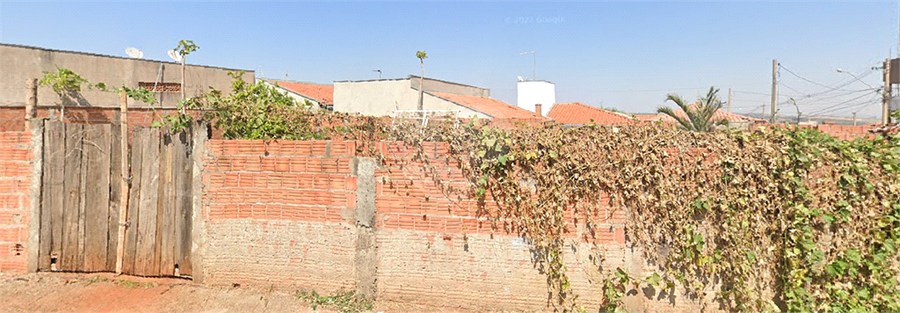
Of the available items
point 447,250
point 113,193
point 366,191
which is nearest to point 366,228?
point 366,191

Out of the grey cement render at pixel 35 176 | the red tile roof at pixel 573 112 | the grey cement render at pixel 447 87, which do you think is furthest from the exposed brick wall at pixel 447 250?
the red tile roof at pixel 573 112

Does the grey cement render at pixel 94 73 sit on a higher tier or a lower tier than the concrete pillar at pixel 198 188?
higher

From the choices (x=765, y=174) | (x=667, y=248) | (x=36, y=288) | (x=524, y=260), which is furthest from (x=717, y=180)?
(x=36, y=288)

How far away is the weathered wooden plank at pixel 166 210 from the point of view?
4578 millimetres

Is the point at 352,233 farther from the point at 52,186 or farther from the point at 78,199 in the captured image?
the point at 52,186

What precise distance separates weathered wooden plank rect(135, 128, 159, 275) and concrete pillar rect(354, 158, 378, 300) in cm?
227

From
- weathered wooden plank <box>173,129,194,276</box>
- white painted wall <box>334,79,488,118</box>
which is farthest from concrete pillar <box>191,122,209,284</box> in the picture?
white painted wall <box>334,79,488,118</box>

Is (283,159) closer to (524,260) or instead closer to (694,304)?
(524,260)

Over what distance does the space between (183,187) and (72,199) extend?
1.27m

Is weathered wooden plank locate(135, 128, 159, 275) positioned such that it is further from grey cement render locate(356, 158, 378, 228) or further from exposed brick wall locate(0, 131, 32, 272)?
grey cement render locate(356, 158, 378, 228)

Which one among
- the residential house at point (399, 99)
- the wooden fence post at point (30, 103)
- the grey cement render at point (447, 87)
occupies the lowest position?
the wooden fence post at point (30, 103)

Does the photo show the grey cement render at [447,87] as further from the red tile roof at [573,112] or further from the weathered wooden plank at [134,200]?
the weathered wooden plank at [134,200]

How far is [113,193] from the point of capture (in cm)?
467

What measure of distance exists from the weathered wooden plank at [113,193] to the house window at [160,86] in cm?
1303
